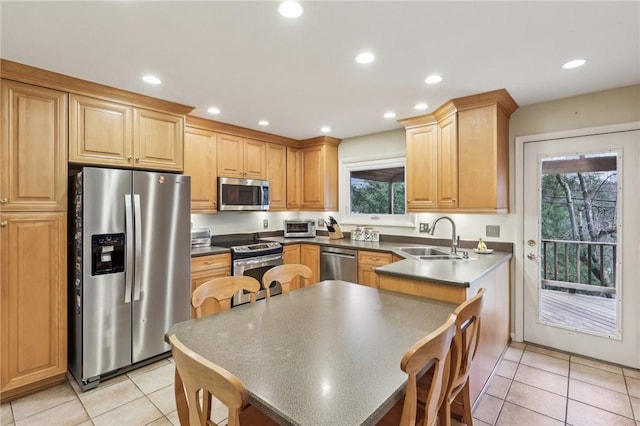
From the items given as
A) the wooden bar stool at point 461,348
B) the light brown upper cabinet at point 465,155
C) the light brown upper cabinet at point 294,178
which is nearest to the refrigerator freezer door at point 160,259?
the light brown upper cabinet at point 294,178

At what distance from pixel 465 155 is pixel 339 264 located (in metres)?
1.89

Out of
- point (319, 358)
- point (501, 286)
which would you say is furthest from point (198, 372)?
point (501, 286)

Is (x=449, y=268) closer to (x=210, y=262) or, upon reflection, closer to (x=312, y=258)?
(x=312, y=258)

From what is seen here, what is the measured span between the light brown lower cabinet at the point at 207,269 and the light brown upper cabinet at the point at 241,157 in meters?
1.04

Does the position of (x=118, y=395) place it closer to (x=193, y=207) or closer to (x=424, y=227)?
(x=193, y=207)

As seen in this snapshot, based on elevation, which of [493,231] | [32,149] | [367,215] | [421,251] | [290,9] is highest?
[290,9]

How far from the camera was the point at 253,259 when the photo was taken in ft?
12.1

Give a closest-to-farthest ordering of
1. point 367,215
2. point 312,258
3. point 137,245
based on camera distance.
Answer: point 137,245 → point 312,258 → point 367,215

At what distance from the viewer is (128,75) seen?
7.91 ft

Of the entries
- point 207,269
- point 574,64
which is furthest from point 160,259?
point 574,64

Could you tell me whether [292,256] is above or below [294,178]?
below

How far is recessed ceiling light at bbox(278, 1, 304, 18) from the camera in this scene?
1574 mm

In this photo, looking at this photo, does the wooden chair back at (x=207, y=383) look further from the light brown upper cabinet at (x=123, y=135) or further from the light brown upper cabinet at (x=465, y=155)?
the light brown upper cabinet at (x=465, y=155)

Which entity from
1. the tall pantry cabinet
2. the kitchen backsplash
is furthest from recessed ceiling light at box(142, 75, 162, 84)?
the kitchen backsplash
